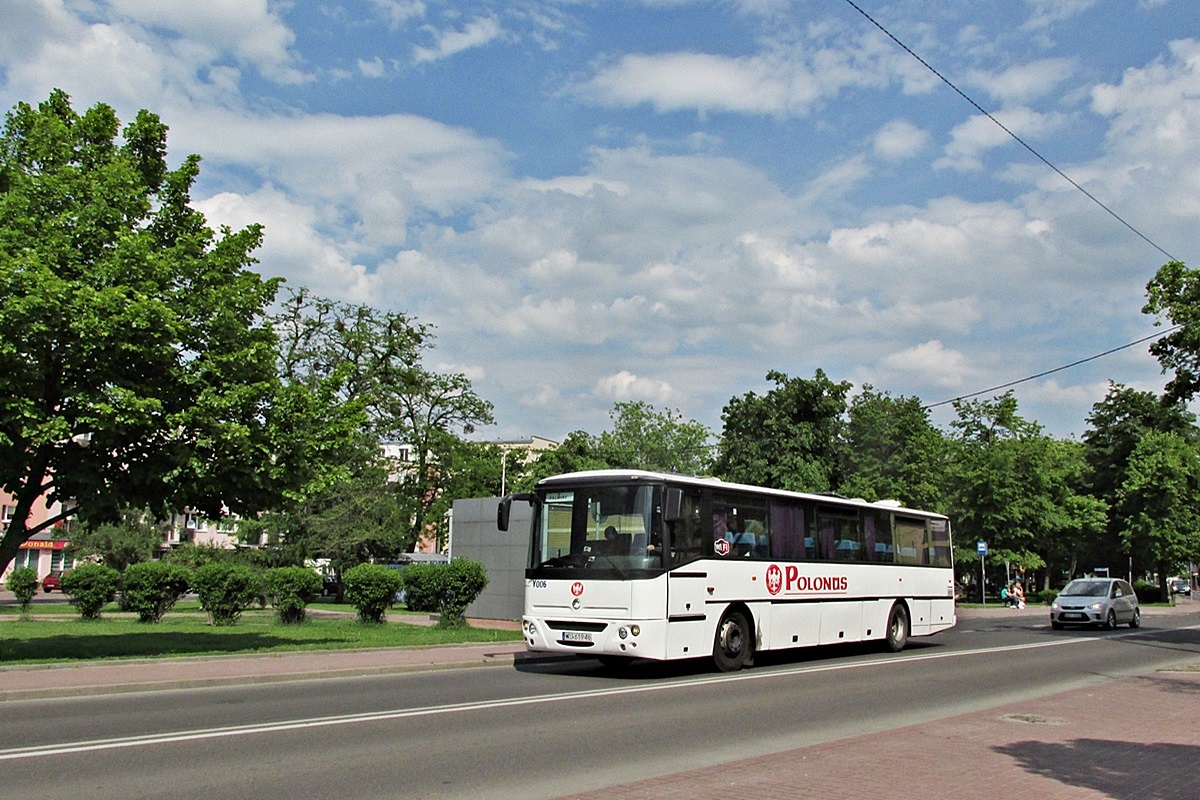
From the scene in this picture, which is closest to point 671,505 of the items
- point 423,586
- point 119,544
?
point 423,586

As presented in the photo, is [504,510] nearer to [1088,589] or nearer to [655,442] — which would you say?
[1088,589]

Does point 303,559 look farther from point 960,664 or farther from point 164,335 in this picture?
point 960,664

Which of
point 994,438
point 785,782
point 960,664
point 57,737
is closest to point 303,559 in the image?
point 960,664

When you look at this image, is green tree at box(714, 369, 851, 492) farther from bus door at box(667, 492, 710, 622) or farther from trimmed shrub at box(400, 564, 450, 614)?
bus door at box(667, 492, 710, 622)

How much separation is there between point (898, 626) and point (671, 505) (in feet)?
30.3

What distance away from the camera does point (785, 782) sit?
7406 millimetres

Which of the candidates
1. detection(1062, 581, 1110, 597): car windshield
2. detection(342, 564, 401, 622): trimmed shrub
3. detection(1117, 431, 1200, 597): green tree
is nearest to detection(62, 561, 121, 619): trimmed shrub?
detection(342, 564, 401, 622): trimmed shrub

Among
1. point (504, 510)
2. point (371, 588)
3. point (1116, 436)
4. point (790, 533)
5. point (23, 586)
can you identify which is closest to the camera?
point (504, 510)

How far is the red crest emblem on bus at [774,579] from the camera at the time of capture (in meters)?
17.1

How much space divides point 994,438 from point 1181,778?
67.7 metres

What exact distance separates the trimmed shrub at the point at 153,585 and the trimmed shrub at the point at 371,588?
4.90 metres

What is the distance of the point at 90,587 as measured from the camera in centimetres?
2775

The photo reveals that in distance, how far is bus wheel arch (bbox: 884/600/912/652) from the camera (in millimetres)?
21031

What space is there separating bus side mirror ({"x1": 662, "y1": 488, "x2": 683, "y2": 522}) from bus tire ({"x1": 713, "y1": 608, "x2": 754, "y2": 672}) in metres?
2.44
